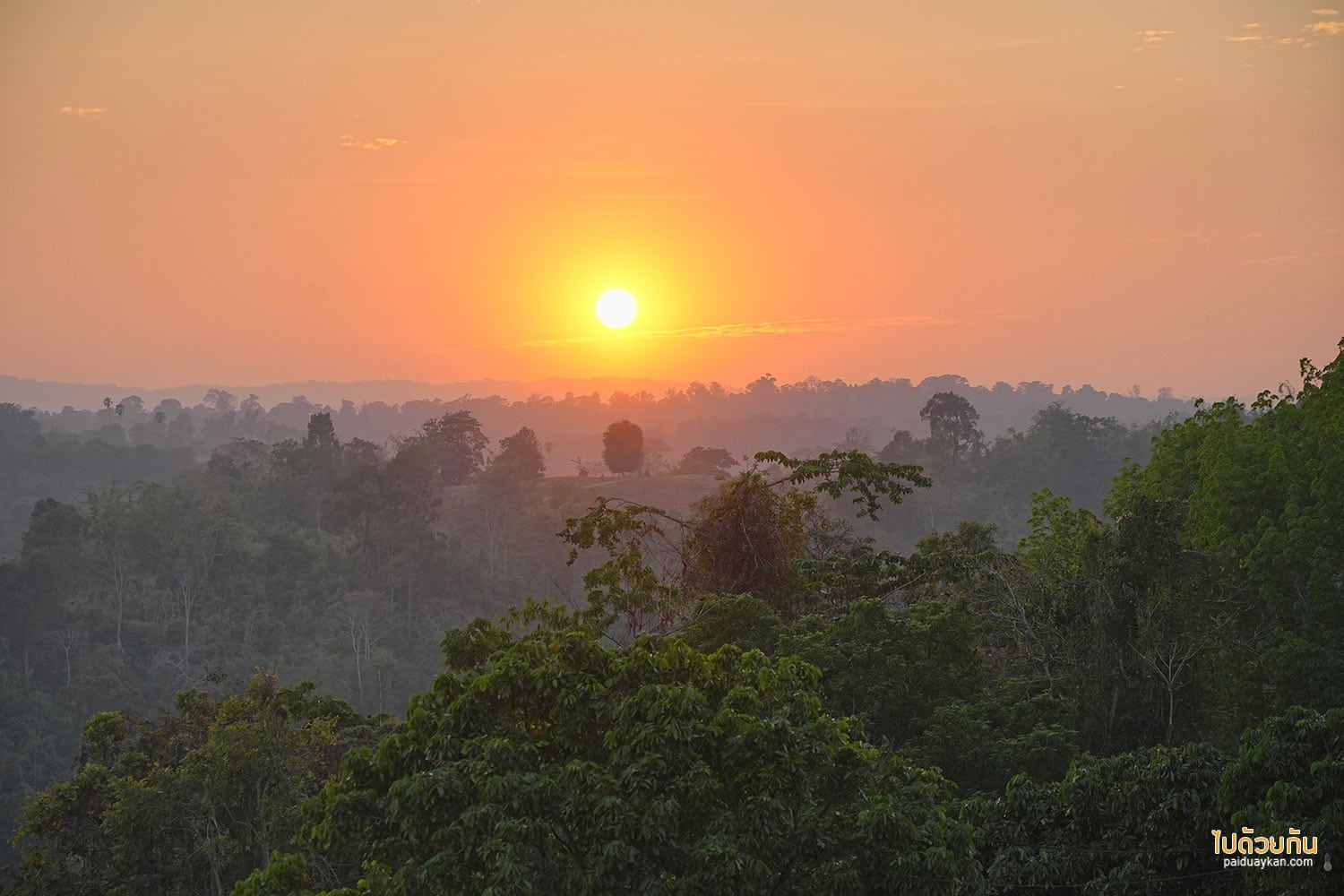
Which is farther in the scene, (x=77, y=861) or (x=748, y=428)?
(x=748, y=428)

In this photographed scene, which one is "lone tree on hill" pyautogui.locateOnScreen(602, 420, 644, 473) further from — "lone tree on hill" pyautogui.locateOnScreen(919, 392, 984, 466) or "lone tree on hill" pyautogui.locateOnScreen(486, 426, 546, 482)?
"lone tree on hill" pyautogui.locateOnScreen(919, 392, 984, 466)

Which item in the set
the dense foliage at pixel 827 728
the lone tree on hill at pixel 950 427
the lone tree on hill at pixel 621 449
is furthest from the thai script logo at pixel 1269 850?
the lone tree on hill at pixel 950 427

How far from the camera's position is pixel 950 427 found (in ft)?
310

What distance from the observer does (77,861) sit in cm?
1980

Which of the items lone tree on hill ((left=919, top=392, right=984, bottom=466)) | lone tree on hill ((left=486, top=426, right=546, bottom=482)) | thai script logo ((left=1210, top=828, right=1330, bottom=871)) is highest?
lone tree on hill ((left=919, top=392, right=984, bottom=466))

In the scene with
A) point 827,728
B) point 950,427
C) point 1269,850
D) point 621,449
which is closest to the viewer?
point 1269,850

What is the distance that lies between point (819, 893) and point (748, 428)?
177148 millimetres

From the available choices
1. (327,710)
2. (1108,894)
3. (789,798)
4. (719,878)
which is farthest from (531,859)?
(327,710)

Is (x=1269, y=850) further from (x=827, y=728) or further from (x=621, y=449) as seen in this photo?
(x=621, y=449)

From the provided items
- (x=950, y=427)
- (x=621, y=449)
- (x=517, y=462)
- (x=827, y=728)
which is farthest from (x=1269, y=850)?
(x=950, y=427)

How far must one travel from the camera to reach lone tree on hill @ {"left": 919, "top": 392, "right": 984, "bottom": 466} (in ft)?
309

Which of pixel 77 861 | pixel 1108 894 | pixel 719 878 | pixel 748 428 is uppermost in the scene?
pixel 748 428

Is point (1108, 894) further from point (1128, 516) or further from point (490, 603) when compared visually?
point (490, 603)

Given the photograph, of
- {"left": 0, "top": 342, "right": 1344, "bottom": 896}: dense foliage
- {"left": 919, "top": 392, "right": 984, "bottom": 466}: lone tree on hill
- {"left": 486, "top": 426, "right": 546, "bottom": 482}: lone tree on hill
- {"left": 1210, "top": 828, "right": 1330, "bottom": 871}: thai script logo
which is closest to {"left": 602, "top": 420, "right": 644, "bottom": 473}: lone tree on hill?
{"left": 486, "top": 426, "right": 546, "bottom": 482}: lone tree on hill
